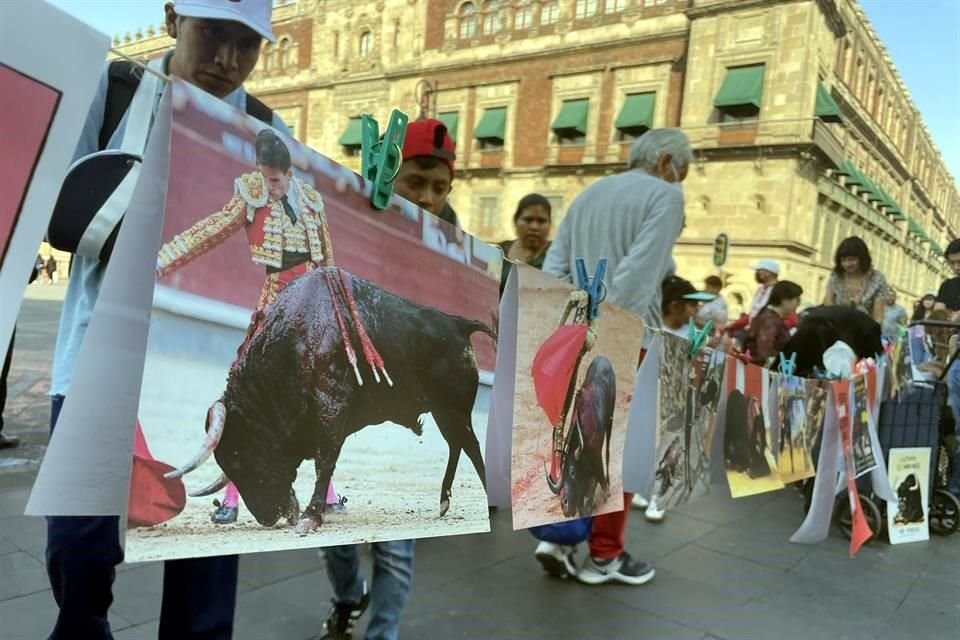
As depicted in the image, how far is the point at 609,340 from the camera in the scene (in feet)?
6.93

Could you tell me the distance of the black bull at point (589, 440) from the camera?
1963 mm

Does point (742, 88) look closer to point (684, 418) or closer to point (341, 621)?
point (684, 418)

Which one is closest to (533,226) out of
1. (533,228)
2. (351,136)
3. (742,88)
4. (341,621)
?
(533,228)

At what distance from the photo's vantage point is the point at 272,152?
108 centimetres

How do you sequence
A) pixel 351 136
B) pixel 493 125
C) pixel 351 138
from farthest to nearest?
1. pixel 351 136
2. pixel 351 138
3. pixel 493 125

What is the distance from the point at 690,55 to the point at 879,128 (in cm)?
1440

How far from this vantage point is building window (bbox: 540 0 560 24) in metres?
26.4

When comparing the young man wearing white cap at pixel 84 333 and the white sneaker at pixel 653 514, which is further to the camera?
the white sneaker at pixel 653 514

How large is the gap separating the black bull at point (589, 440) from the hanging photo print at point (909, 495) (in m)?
2.82

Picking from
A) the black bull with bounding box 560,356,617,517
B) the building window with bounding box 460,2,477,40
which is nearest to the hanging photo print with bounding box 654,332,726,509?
the black bull with bounding box 560,356,617,517

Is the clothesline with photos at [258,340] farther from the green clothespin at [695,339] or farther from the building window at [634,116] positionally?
the building window at [634,116]

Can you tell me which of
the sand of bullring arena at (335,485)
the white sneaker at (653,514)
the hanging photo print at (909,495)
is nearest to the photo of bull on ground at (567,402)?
the sand of bullring arena at (335,485)

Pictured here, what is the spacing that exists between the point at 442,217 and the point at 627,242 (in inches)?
42.3

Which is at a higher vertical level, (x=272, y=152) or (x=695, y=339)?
(x=272, y=152)
